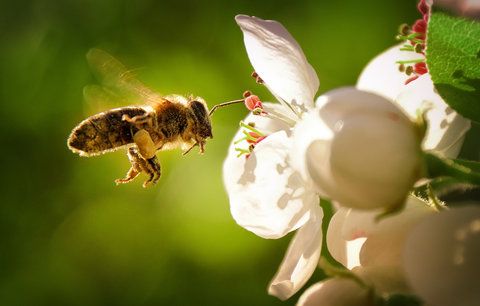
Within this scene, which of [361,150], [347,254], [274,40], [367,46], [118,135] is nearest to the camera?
[361,150]

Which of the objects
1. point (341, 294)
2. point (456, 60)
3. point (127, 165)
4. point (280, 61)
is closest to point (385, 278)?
point (341, 294)

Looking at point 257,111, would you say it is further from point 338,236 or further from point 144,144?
point 338,236

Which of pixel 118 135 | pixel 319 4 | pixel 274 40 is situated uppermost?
pixel 274 40

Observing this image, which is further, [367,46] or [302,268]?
[367,46]

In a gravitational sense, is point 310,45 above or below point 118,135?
below

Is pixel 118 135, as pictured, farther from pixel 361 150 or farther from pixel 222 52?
pixel 222 52

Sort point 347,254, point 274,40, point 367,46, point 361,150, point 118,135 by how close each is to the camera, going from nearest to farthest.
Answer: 1. point 361,150
2. point 347,254
3. point 274,40
4. point 118,135
5. point 367,46

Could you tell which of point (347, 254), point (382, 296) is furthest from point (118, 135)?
point (382, 296)

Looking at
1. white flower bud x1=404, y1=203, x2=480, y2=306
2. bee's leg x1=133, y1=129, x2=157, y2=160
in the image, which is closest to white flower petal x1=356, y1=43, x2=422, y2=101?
bee's leg x1=133, y1=129, x2=157, y2=160

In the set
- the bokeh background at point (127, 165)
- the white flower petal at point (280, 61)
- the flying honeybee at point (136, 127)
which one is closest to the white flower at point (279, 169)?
the white flower petal at point (280, 61)
